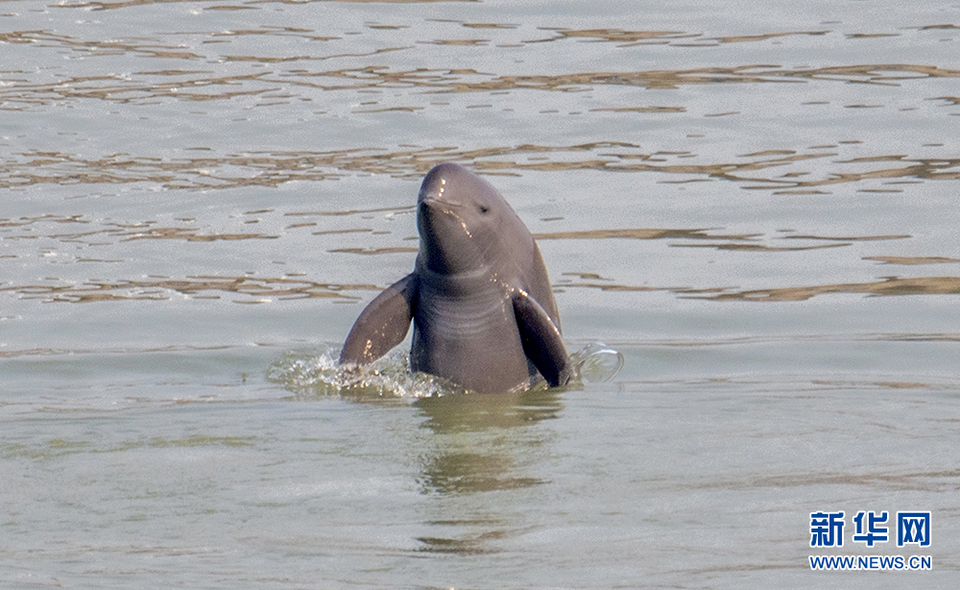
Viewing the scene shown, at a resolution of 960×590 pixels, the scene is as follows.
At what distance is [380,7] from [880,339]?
11832 mm

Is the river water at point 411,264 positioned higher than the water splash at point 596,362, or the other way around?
the river water at point 411,264

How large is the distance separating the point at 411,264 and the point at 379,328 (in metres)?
3.63

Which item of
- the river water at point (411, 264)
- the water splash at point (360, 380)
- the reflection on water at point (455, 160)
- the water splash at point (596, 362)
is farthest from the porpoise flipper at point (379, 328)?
the reflection on water at point (455, 160)

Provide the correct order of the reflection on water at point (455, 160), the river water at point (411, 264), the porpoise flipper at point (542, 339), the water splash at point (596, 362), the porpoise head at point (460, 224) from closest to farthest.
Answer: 1. the river water at point (411, 264)
2. the porpoise head at point (460, 224)
3. the porpoise flipper at point (542, 339)
4. the water splash at point (596, 362)
5. the reflection on water at point (455, 160)

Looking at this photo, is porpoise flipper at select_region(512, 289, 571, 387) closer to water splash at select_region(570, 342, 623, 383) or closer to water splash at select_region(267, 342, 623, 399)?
water splash at select_region(267, 342, 623, 399)

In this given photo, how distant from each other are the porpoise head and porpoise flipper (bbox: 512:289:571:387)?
0.27 meters

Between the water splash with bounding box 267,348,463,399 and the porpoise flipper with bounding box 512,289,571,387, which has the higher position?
the porpoise flipper with bounding box 512,289,571,387

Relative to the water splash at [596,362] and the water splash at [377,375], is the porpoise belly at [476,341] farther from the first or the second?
the water splash at [596,362]

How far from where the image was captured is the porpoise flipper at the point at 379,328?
7.76m

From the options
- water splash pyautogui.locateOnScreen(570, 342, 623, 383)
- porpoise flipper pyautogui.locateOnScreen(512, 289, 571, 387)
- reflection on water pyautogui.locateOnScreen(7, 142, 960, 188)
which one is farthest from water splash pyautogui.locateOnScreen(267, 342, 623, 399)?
reflection on water pyautogui.locateOnScreen(7, 142, 960, 188)

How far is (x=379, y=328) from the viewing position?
25.6 feet

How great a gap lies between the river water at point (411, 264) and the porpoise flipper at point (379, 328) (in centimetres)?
20

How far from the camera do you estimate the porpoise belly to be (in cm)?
776

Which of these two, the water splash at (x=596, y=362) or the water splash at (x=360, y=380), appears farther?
the water splash at (x=596, y=362)
